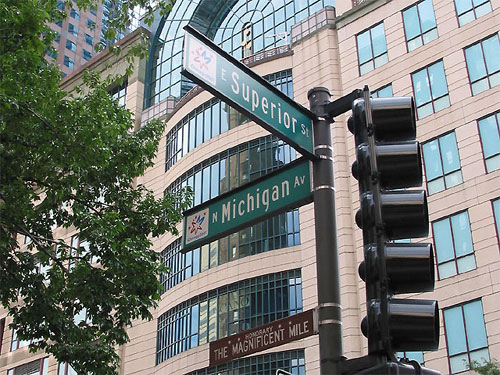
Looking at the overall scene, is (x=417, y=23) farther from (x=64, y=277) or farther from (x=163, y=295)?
(x=64, y=277)

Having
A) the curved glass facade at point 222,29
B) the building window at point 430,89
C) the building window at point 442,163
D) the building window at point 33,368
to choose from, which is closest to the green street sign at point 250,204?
the building window at point 442,163

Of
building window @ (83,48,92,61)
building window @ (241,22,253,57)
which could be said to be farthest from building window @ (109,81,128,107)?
building window @ (83,48,92,61)

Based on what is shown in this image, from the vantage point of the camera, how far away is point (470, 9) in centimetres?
2550

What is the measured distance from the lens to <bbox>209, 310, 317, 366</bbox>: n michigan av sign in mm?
5144

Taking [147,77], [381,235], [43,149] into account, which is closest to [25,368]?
[147,77]

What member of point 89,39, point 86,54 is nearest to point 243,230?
point 86,54

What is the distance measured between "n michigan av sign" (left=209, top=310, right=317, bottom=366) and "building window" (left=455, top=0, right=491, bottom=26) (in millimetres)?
22442

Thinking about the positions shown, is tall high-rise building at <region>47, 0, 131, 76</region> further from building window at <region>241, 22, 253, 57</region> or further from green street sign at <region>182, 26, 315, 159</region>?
green street sign at <region>182, 26, 315, 159</region>

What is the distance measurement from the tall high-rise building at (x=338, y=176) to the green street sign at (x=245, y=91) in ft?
56.3

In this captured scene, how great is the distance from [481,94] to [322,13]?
981 cm

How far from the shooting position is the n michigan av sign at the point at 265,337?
5.14m

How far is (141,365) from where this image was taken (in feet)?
102

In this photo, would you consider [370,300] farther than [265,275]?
No

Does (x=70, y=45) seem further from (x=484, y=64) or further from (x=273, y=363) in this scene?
(x=484, y=64)
